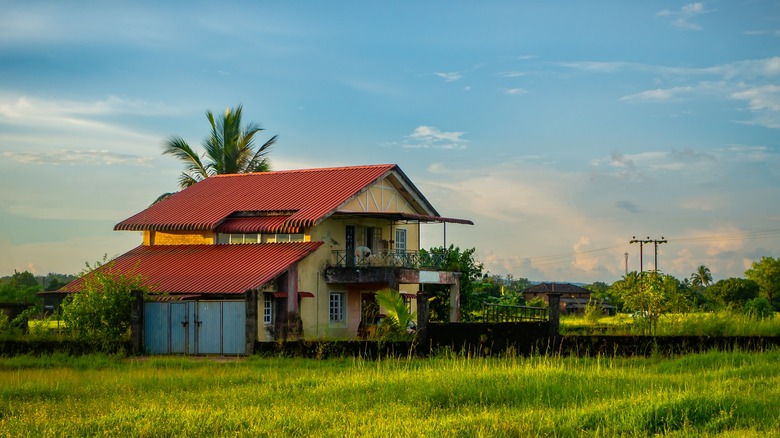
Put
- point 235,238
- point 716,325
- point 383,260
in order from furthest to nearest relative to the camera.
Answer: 1. point 235,238
2. point 383,260
3. point 716,325

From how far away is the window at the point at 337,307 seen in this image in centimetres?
3434

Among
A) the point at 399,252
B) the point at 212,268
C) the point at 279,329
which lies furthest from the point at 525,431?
the point at 399,252

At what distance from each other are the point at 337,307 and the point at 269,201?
499cm

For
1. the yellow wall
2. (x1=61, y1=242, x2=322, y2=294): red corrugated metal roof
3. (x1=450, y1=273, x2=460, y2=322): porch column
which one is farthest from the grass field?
(x1=450, y1=273, x2=460, y2=322): porch column

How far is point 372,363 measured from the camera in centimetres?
2091

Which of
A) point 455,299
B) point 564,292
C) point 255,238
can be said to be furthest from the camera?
point 564,292

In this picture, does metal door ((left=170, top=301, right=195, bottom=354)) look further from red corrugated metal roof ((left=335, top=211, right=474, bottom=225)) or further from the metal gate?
red corrugated metal roof ((left=335, top=211, right=474, bottom=225))

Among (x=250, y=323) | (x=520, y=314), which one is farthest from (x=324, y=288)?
(x=250, y=323)

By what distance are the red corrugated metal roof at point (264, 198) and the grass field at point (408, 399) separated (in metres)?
14.3

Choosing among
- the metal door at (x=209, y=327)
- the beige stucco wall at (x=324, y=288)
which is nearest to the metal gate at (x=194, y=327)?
the metal door at (x=209, y=327)

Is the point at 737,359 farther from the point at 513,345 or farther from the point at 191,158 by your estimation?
the point at 191,158

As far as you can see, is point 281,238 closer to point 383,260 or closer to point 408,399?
point 383,260

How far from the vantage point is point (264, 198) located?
36.5 metres

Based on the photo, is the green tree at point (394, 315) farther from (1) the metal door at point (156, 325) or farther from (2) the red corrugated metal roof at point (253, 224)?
(2) the red corrugated metal roof at point (253, 224)
